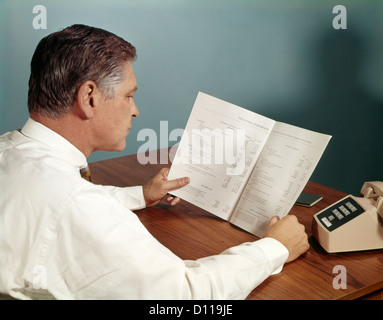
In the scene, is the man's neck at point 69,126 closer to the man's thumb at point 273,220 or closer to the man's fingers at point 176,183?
the man's fingers at point 176,183

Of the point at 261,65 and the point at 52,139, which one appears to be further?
the point at 261,65

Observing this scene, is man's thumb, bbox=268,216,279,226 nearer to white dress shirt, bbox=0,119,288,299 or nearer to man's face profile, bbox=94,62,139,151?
white dress shirt, bbox=0,119,288,299

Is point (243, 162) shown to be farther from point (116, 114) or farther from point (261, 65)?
point (261, 65)

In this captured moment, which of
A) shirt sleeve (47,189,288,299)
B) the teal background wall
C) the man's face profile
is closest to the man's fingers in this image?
the man's face profile

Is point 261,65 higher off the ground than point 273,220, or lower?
higher

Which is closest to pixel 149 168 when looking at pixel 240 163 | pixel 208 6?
pixel 240 163

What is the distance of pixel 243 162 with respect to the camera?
143 cm

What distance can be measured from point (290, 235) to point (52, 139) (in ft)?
2.09

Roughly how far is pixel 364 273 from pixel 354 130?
202 centimetres

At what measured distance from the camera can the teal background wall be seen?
2836 millimetres

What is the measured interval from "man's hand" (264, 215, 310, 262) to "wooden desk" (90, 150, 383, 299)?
30 mm

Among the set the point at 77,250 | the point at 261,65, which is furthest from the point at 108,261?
the point at 261,65

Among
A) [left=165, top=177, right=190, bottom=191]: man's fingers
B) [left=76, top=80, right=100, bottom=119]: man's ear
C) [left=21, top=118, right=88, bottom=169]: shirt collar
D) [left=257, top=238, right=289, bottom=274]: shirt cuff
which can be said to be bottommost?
[left=257, top=238, right=289, bottom=274]: shirt cuff

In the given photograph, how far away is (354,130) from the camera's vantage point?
303cm
